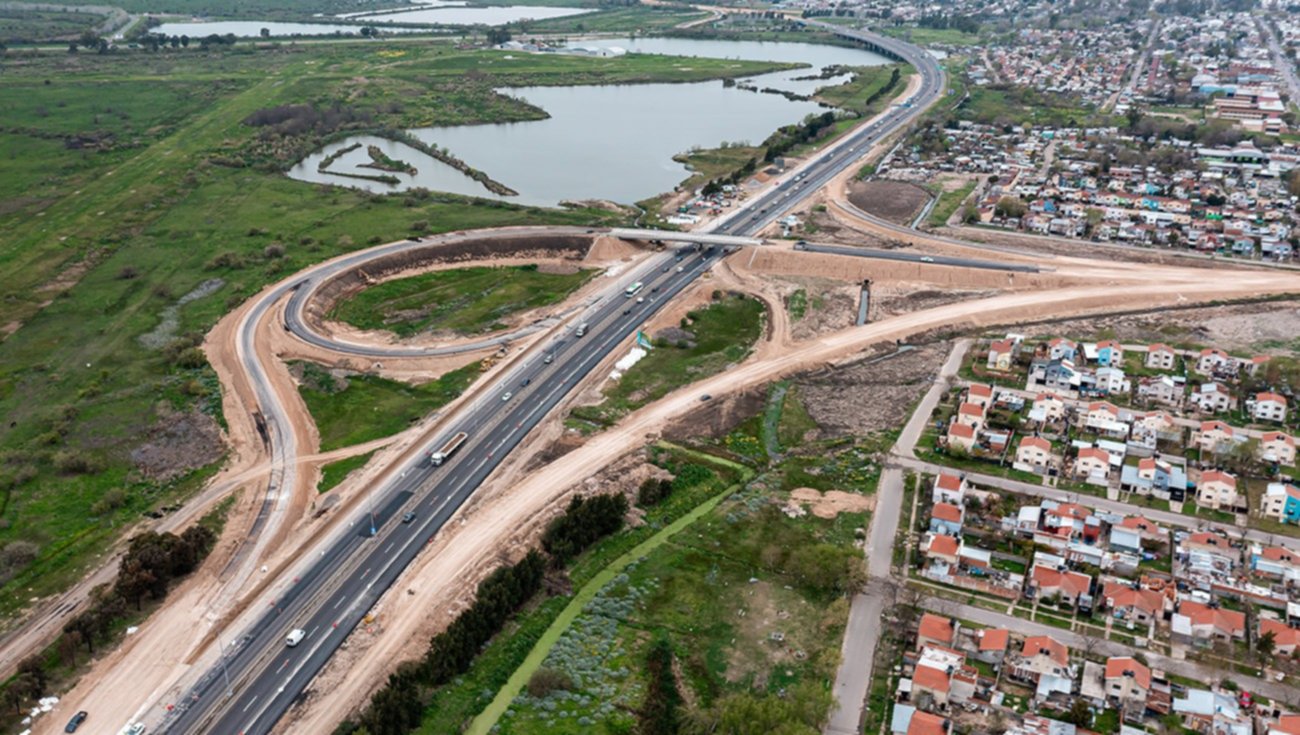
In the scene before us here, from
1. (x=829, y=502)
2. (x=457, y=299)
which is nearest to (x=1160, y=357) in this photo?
(x=829, y=502)

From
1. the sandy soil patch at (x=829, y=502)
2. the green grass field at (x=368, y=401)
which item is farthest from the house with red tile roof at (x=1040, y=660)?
the green grass field at (x=368, y=401)

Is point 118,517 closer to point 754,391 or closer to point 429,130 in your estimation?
point 754,391

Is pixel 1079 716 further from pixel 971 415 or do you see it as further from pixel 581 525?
pixel 581 525

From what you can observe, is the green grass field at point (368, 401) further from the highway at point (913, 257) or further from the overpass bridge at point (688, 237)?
the highway at point (913, 257)

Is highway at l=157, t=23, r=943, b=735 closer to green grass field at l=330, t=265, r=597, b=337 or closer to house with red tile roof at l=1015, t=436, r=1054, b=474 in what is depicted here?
green grass field at l=330, t=265, r=597, b=337

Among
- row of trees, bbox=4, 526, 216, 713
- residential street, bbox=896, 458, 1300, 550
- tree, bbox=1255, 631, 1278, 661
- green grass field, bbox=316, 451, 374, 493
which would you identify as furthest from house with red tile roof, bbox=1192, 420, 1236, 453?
row of trees, bbox=4, 526, 216, 713

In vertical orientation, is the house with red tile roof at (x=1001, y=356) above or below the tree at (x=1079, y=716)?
→ above
